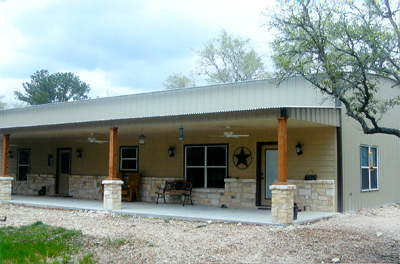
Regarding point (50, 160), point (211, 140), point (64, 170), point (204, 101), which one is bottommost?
point (64, 170)

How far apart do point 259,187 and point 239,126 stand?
2.00 meters

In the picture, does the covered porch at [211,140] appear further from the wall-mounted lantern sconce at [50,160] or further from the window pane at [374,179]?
the window pane at [374,179]

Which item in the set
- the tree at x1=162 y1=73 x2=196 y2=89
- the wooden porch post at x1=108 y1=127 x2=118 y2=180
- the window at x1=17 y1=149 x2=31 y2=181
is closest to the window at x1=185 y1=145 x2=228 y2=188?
the wooden porch post at x1=108 y1=127 x2=118 y2=180

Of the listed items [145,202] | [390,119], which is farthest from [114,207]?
[390,119]

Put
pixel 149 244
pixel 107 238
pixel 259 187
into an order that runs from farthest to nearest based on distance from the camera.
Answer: pixel 259 187, pixel 107 238, pixel 149 244

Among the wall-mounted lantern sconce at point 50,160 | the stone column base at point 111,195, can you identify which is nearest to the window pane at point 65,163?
the wall-mounted lantern sconce at point 50,160

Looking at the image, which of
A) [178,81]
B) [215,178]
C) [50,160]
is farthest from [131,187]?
[178,81]

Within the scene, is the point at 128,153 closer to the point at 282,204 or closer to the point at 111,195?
the point at 111,195

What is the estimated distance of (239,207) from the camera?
11922 mm

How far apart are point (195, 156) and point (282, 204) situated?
16.6ft

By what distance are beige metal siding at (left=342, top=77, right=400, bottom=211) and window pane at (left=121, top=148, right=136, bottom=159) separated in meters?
6.68

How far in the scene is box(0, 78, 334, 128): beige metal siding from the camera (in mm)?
10938

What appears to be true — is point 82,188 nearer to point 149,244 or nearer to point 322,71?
point 149,244

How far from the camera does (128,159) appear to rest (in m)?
14.6
